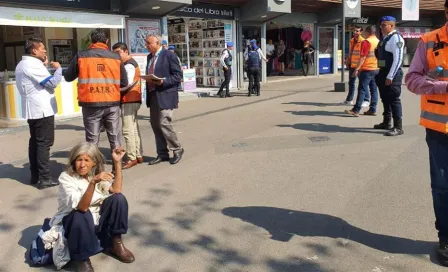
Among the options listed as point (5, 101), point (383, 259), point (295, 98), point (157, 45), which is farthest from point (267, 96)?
point (383, 259)

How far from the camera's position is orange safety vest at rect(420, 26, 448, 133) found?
3238 millimetres

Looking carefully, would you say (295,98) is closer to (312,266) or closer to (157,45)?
(157,45)

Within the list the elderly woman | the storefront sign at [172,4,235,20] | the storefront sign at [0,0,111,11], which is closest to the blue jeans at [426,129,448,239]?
the elderly woman

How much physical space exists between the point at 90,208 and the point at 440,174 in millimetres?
2607

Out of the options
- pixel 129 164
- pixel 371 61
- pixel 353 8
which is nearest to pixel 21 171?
pixel 129 164

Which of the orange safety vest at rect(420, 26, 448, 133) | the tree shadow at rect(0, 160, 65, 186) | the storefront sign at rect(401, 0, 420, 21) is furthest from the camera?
the storefront sign at rect(401, 0, 420, 21)

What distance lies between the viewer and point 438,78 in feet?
10.8

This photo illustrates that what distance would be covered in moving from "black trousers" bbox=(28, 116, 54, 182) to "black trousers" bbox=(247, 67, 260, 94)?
31.4 feet

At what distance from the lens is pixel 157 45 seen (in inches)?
247

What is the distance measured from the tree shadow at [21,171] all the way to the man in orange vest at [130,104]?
95cm

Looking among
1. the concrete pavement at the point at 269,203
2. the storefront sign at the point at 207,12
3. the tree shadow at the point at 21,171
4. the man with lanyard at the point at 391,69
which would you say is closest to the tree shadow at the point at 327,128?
the concrete pavement at the point at 269,203

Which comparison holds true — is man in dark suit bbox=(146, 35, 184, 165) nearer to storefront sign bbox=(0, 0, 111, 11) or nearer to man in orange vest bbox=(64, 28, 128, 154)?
man in orange vest bbox=(64, 28, 128, 154)

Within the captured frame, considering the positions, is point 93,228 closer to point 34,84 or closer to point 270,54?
point 34,84

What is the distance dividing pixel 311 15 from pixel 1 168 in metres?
17.8
